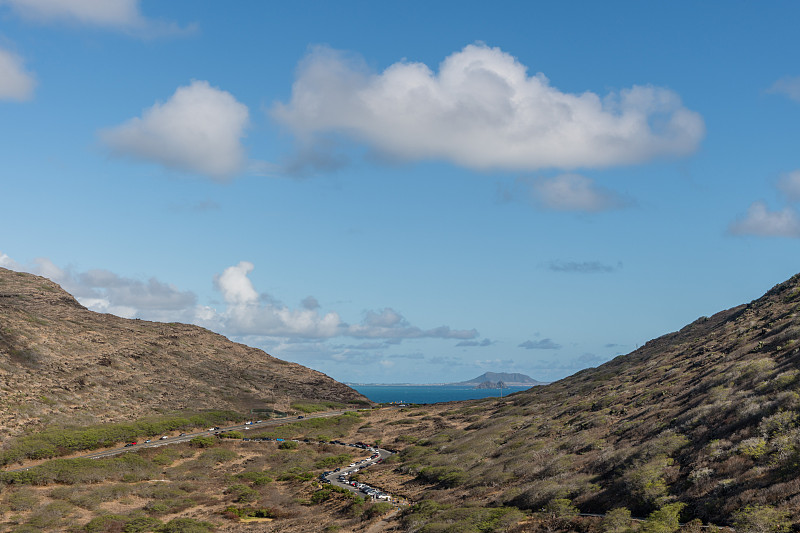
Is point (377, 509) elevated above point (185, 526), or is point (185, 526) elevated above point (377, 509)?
point (377, 509)

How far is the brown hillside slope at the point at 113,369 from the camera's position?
97062 mm

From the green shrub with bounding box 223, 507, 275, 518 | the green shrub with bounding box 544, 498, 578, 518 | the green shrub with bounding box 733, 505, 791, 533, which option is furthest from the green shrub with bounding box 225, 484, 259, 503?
the green shrub with bounding box 733, 505, 791, 533

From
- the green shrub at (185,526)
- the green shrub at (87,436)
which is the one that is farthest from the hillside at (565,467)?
the green shrub at (87,436)

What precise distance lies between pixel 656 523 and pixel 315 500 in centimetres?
3670

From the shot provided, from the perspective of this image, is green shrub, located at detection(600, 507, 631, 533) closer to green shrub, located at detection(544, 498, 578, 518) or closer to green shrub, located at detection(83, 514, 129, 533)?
green shrub, located at detection(544, 498, 578, 518)

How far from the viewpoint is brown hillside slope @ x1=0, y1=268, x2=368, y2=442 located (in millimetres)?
97062

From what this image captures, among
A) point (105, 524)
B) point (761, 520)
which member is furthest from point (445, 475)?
point (761, 520)

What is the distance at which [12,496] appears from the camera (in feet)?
182

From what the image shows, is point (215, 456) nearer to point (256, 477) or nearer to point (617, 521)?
point (256, 477)

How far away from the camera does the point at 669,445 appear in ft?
120

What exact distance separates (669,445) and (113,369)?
380 feet

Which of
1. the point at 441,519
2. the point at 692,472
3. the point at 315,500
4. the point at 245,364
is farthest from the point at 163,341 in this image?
the point at 692,472

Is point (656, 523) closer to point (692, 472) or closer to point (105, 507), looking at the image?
point (692, 472)

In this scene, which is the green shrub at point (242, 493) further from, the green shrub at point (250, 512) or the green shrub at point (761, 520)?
the green shrub at point (761, 520)
